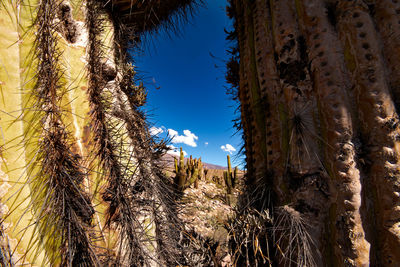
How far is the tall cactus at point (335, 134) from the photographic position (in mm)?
924

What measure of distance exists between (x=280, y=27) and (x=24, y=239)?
72.6 inches

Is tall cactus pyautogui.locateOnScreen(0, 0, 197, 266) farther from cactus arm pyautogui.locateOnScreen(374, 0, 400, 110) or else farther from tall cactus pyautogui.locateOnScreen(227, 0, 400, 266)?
cactus arm pyautogui.locateOnScreen(374, 0, 400, 110)

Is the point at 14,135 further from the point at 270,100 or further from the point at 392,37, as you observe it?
the point at 392,37

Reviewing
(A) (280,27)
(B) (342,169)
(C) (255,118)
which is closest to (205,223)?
(C) (255,118)

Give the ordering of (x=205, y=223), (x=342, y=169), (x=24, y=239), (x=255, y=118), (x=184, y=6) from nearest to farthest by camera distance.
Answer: (x=24, y=239), (x=342, y=169), (x=255, y=118), (x=184, y=6), (x=205, y=223)

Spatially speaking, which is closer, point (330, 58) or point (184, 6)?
point (330, 58)

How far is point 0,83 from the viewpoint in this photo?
933mm

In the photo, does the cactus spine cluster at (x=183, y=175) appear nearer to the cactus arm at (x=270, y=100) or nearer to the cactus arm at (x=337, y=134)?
the cactus arm at (x=270, y=100)

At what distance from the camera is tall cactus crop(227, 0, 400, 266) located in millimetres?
924

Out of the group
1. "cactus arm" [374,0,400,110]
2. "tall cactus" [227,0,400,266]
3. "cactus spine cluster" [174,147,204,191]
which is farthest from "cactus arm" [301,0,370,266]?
"cactus spine cluster" [174,147,204,191]

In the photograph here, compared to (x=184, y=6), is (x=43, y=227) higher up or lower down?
lower down

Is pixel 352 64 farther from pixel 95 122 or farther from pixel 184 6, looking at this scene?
pixel 184 6

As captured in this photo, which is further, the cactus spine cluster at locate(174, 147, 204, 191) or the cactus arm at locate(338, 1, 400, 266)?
the cactus spine cluster at locate(174, 147, 204, 191)

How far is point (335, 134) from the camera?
102 cm
